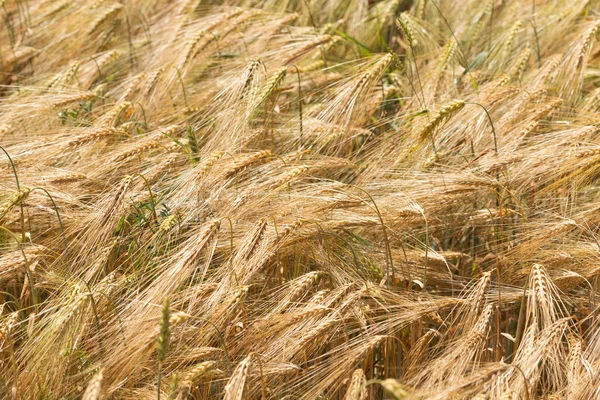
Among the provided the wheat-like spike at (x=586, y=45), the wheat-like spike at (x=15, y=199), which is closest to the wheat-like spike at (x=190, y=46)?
the wheat-like spike at (x=15, y=199)

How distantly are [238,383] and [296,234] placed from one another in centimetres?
53

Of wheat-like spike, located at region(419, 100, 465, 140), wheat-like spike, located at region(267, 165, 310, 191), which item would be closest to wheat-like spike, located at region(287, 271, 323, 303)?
wheat-like spike, located at region(267, 165, 310, 191)

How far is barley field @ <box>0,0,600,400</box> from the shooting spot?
1938 millimetres

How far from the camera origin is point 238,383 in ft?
5.75

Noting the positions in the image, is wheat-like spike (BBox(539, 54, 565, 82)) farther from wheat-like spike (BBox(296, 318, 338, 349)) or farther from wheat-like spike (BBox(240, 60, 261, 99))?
wheat-like spike (BBox(296, 318, 338, 349))

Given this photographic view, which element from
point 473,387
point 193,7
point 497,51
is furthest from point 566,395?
point 193,7

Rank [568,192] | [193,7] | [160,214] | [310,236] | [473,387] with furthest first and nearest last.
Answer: [193,7] → [568,192] → [160,214] → [310,236] → [473,387]

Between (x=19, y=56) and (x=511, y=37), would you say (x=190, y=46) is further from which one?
(x=511, y=37)

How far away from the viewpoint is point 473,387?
1.69m

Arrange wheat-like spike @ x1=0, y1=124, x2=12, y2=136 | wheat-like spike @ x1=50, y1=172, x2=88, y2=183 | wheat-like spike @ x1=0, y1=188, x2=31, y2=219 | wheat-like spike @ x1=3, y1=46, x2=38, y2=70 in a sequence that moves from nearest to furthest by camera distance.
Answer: wheat-like spike @ x1=0, y1=188, x2=31, y2=219 < wheat-like spike @ x1=50, y1=172, x2=88, y2=183 < wheat-like spike @ x1=0, y1=124, x2=12, y2=136 < wheat-like spike @ x1=3, y1=46, x2=38, y2=70

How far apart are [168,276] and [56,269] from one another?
1.56ft

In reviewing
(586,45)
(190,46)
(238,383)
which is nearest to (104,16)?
(190,46)

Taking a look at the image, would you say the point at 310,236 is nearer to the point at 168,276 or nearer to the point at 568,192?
the point at 168,276

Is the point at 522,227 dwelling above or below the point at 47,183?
below
